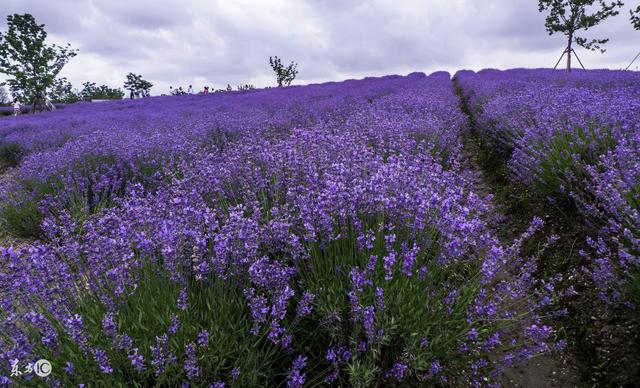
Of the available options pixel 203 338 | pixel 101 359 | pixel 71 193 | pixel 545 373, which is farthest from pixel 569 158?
pixel 71 193

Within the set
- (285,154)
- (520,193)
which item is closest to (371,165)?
(285,154)

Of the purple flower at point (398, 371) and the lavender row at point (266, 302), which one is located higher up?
the lavender row at point (266, 302)

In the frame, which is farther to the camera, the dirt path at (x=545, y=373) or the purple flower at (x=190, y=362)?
the dirt path at (x=545, y=373)

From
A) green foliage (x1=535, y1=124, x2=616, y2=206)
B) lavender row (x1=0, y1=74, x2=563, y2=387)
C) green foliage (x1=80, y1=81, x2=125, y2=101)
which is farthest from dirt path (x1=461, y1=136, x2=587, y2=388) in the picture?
green foliage (x1=80, y1=81, x2=125, y2=101)

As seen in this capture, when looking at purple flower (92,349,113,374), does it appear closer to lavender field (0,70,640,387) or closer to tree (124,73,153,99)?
lavender field (0,70,640,387)

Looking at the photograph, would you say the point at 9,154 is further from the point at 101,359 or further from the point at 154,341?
the point at 101,359

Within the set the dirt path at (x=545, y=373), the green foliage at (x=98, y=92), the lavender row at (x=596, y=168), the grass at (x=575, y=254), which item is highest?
the green foliage at (x=98, y=92)

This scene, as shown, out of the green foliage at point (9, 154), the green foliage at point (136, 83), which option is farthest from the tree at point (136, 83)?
the green foliage at point (9, 154)

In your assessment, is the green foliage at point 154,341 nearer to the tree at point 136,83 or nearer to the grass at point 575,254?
the grass at point 575,254

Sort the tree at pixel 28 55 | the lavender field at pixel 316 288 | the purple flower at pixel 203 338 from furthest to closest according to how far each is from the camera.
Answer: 1. the tree at pixel 28 55
2. the lavender field at pixel 316 288
3. the purple flower at pixel 203 338

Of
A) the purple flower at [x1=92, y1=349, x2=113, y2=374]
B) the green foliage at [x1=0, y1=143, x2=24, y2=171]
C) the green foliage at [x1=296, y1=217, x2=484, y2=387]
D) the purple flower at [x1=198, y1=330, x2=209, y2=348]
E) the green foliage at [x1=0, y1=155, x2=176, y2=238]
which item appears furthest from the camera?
the green foliage at [x1=0, y1=143, x2=24, y2=171]

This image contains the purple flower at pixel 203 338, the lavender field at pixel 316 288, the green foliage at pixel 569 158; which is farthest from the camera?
the green foliage at pixel 569 158

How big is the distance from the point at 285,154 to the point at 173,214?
119 cm

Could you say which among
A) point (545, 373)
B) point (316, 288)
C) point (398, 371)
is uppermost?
point (316, 288)
